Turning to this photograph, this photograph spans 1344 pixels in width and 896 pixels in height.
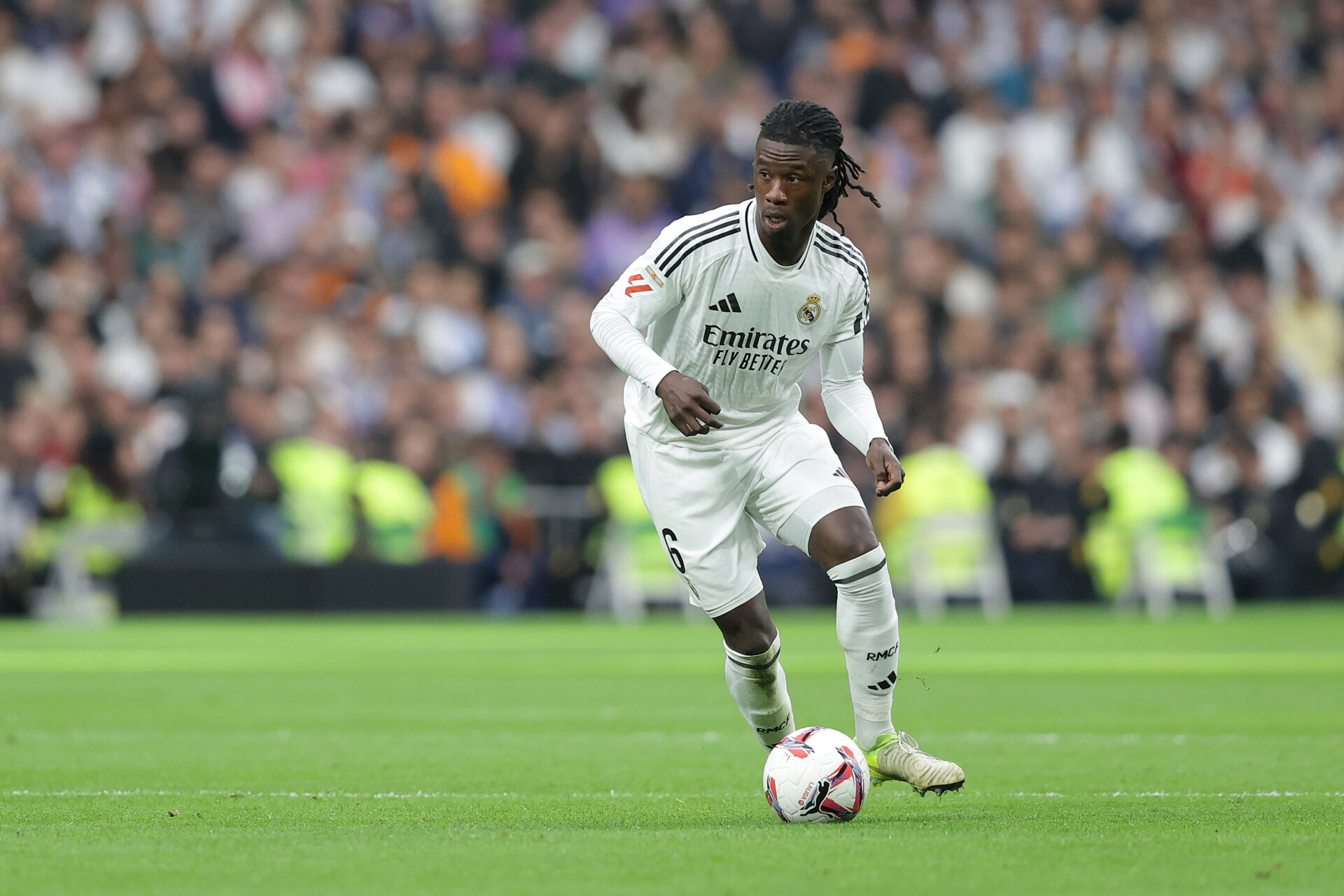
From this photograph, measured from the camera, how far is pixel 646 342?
6879 mm

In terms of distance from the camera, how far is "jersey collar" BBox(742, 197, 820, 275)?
6.87 m

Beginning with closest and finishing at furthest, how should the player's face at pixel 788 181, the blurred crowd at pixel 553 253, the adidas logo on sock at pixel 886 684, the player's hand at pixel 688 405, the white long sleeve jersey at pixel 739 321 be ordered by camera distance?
the player's hand at pixel 688 405 → the player's face at pixel 788 181 → the white long sleeve jersey at pixel 739 321 → the adidas logo on sock at pixel 886 684 → the blurred crowd at pixel 553 253

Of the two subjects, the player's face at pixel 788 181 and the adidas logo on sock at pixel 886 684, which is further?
the adidas logo on sock at pixel 886 684

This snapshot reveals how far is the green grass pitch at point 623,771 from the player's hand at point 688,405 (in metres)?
1.25

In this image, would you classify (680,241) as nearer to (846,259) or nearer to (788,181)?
(788,181)

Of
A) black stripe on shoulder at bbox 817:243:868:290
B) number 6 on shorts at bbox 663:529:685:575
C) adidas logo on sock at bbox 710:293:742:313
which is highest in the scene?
black stripe on shoulder at bbox 817:243:868:290

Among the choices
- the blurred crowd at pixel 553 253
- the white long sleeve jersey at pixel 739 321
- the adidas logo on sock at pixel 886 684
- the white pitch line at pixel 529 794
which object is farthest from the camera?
the blurred crowd at pixel 553 253

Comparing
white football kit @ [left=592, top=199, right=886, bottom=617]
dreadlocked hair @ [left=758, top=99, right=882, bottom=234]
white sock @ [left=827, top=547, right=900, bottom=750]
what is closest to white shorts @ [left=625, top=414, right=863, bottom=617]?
white football kit @ [left=592, top=199, right=886, bottom=617]

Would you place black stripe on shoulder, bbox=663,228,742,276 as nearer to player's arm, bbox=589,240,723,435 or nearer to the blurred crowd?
player's arm, bbox=589,240,723,435

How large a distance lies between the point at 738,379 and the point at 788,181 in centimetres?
81

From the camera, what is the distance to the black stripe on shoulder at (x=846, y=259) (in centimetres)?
699

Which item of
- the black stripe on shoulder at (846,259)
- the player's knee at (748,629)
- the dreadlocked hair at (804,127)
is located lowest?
the player's knee at (748,629)

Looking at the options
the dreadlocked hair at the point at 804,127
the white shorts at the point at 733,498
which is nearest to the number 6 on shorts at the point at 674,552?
the white shorts at the point at 733,498

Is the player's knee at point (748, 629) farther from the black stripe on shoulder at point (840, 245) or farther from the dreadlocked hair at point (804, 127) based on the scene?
the dreadlocked hair at point (804, 127)
